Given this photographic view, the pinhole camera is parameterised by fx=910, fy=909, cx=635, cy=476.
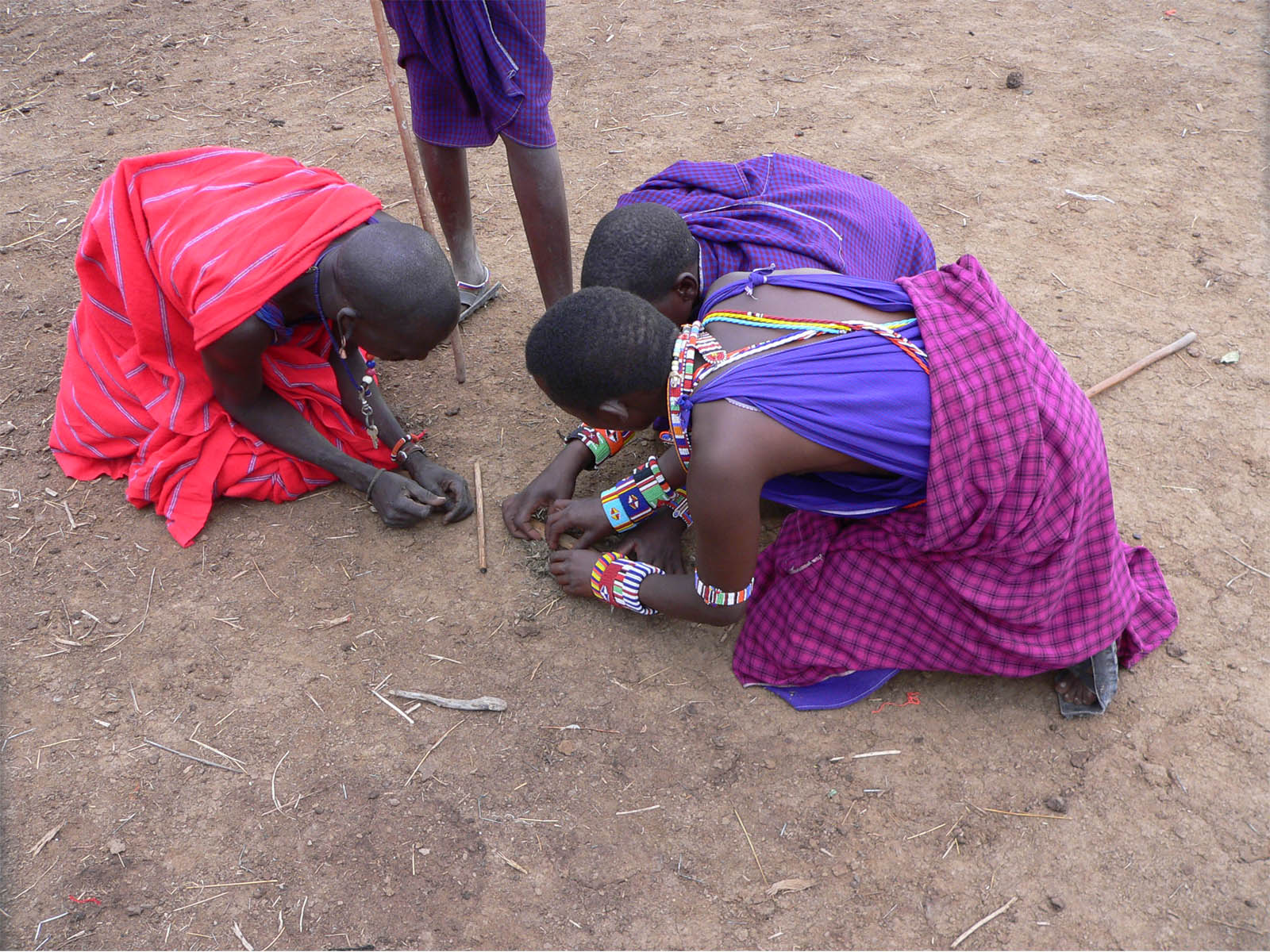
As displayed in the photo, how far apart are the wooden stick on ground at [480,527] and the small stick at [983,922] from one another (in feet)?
4.82

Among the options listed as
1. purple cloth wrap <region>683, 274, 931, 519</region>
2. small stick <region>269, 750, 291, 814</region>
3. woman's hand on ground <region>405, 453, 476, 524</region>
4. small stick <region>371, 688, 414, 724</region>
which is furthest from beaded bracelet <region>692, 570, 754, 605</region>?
small stick <region>269, 750, 291, 814</region>

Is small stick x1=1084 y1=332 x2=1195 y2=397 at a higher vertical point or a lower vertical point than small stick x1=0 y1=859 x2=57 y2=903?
lower

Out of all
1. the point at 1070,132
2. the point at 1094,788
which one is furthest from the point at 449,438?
the point at 1070,132

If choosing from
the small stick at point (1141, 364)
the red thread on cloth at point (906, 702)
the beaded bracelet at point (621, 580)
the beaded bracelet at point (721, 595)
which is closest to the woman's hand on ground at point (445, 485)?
the beaded bracelet at point (621, 580)

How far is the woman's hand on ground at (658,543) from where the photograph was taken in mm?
2510

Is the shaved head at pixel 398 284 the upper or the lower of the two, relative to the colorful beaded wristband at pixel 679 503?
upper

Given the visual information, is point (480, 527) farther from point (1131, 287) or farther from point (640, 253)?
point (1131, 287)

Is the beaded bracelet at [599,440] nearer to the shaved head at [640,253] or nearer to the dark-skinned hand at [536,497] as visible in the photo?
the dark-skinned hand at [536,497]

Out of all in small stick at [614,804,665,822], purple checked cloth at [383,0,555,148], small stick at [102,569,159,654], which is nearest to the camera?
small stick at [614,804,665,822]

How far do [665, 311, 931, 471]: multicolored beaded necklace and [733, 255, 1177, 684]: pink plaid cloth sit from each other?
71 mm

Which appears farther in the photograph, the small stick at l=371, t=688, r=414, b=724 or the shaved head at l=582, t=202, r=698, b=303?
the shaved head at l=582, t=202, r=698, b=303

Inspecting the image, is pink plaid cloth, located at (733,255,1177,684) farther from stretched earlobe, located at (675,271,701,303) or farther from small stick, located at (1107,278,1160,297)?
small stick, located at (1107,278,1160,297)

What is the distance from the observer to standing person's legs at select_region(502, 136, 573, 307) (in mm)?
2861

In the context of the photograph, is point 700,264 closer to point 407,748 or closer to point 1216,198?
point 407,748
